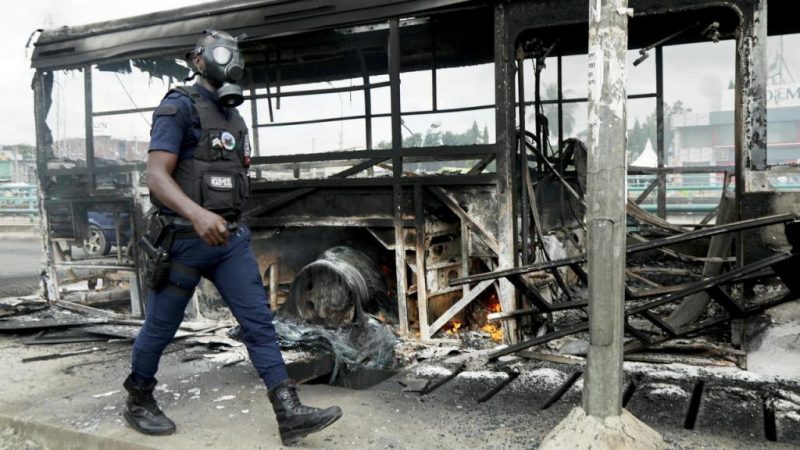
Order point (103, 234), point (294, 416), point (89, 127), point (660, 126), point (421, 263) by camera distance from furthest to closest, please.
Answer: point (660, 126)
point (103, 234)
point (89, 127)
point (421, 263)
point (294, 416)

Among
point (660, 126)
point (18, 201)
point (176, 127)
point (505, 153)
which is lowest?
point (18, 201)

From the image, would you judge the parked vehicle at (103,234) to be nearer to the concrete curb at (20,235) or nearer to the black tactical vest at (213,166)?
the black tactical vest at (213,166)

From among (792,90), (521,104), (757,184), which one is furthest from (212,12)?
(792,90)

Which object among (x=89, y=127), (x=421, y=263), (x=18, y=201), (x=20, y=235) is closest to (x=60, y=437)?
(x=421, y=263)

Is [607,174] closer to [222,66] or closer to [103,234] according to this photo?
[222,66]

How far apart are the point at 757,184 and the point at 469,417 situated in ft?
9.19

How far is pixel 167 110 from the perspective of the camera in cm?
342

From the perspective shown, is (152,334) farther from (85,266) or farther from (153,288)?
(85,266)

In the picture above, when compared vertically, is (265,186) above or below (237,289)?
above

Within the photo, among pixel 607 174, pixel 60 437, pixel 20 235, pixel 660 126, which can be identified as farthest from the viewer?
pixel 20 235

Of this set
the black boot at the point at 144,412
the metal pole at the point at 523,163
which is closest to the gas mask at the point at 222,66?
the black boot at the point at 144,412

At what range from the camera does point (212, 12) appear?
6465mm

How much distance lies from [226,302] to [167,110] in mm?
1140

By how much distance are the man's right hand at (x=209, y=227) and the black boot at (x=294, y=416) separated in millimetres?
892
